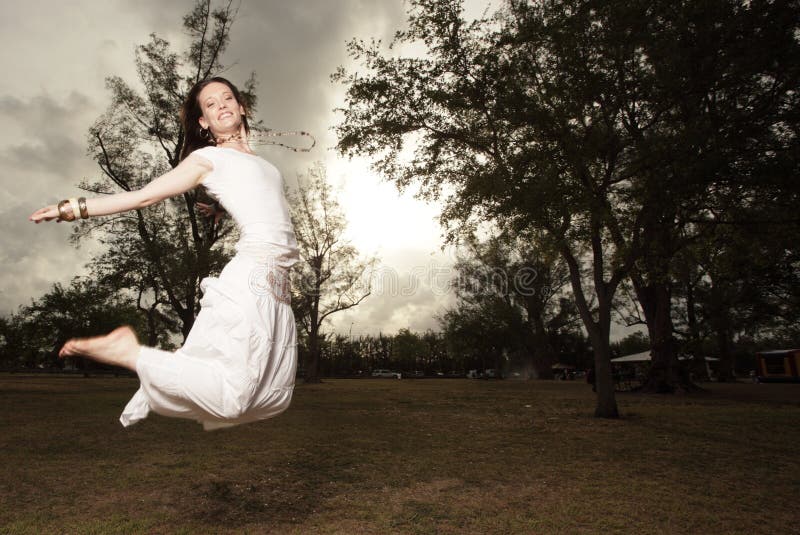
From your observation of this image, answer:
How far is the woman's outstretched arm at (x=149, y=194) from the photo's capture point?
2.27m

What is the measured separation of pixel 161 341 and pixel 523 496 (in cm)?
5548

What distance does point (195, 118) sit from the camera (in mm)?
3016

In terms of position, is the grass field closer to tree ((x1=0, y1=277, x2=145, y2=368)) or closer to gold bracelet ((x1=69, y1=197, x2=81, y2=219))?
gold bracelet ((x1=69, y1=197, x2=81, y2=219))

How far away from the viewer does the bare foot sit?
225cm

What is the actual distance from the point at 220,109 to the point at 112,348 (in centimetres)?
145

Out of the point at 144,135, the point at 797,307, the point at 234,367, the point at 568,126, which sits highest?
the point at 144,135

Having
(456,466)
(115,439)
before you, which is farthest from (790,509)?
(115,439)

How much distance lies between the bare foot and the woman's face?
1.25 m

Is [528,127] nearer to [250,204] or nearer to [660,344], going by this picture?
[250,204]

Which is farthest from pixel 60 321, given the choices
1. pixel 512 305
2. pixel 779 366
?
pixel 779 366

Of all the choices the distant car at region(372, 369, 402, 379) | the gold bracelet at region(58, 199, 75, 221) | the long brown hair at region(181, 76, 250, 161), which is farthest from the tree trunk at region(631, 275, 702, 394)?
the distant car at region(372, 369, 402, 379)

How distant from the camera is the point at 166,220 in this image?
73.2ft

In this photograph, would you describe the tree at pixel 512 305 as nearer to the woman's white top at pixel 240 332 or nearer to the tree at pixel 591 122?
the tree at pixel 591 122

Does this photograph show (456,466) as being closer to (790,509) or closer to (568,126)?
(790,509)
